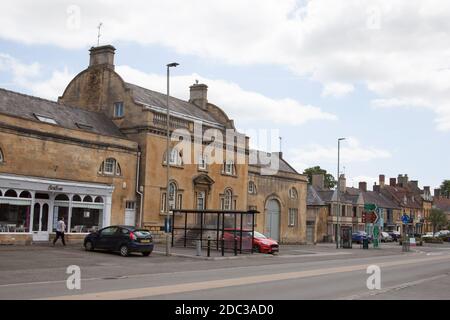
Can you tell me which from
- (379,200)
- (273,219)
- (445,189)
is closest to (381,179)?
(379,200)

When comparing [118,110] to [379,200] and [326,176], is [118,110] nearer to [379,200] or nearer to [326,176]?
[379,200]

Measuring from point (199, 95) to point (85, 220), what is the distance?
19773 millimetres

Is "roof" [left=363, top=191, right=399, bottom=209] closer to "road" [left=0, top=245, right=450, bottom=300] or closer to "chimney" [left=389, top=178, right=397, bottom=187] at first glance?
"chimney" [left=389, top=178, right=397, bottom=187]

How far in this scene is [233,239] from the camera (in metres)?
33.1

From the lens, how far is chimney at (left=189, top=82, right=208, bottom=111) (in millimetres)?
48875

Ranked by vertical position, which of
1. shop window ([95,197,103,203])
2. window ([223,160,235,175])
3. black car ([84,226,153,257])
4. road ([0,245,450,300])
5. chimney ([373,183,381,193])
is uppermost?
chimney ([373,183,381,193])

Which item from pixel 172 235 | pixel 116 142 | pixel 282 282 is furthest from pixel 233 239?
pixel 282 282

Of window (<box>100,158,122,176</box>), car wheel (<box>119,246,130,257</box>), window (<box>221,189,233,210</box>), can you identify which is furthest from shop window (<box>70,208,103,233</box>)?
window (<box>221,189,233,210</box>)

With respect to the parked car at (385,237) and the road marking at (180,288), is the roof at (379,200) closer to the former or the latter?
the parked car at (385,237)

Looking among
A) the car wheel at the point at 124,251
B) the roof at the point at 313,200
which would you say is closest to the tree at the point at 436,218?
the roof at the point at 313,200

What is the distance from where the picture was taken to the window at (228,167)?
43.1m

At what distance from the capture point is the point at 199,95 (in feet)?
162

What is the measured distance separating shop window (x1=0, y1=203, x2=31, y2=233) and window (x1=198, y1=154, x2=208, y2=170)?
13902mm
